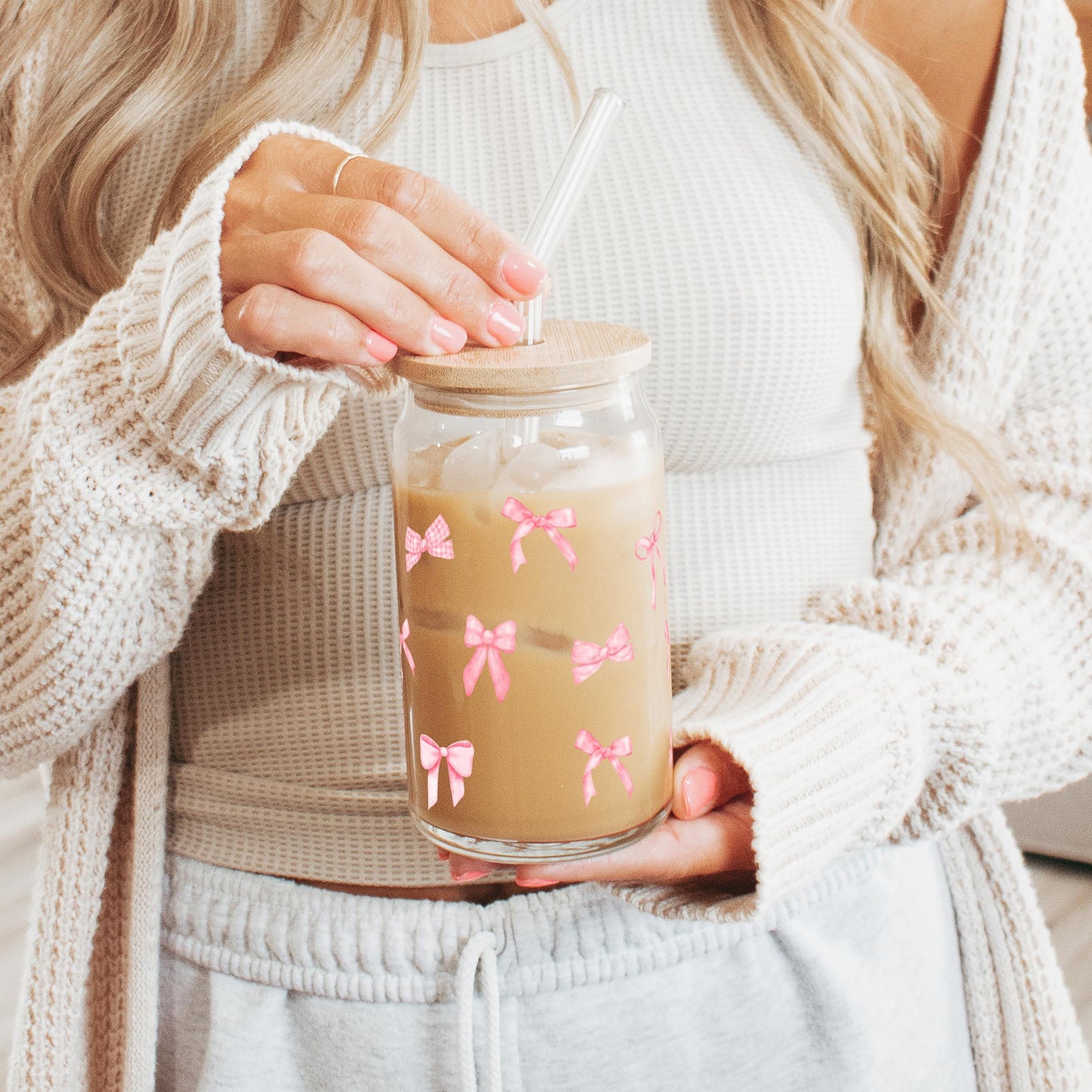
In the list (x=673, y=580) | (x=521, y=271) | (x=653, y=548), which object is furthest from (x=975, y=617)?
(x=521, y=271)

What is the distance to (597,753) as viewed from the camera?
471 millimetres

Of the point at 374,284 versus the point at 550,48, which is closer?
the point at 374,284

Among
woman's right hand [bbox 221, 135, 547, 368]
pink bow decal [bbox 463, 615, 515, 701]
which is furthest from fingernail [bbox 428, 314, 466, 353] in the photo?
pink bow decal [bbox 463, 615, 515, 701]

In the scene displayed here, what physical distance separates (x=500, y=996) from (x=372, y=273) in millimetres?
427

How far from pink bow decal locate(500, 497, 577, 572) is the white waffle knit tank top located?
0.79 ft

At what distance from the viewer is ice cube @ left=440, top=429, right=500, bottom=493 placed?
44 cm

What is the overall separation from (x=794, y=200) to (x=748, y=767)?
39 centimetres

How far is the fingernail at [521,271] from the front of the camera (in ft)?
1.40

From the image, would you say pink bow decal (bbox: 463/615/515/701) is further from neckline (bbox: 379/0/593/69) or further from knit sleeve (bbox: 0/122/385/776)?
neckline (bbox: 379/0/593/69)

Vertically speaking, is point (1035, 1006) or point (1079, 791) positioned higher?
point (1035, 1006)

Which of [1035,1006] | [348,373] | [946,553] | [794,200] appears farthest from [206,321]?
[1035,1006]

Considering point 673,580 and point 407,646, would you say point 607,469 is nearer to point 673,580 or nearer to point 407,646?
point 407,646

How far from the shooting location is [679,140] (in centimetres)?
69

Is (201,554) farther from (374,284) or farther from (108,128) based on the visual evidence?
(108,128)
